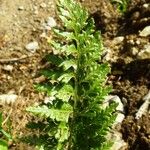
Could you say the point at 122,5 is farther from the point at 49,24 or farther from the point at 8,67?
the point at 8,67

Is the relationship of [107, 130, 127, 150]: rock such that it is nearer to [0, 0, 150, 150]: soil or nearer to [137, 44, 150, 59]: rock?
[0, 0, 150, 150]: soil

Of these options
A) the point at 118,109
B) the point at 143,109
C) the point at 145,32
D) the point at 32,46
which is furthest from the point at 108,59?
the point at 32,46

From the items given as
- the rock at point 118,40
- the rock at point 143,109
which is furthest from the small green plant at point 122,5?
the rock at point 143,109

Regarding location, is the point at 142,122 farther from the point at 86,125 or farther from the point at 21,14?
the point at 21,14

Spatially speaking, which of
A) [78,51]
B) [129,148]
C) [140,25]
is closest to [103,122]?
[78,51]

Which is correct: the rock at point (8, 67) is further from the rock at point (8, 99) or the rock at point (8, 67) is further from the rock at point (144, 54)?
the rock at point (144, 54)
